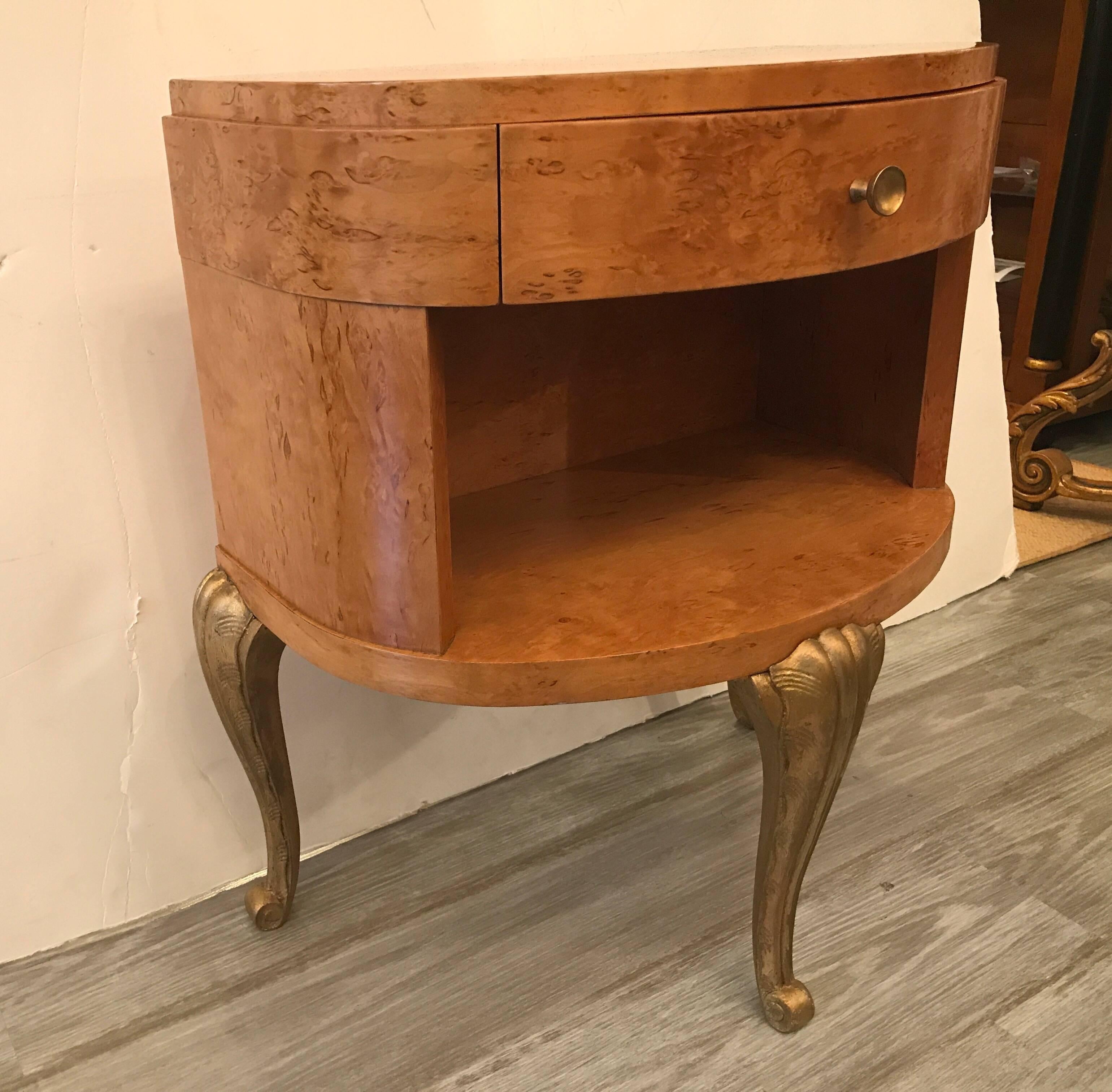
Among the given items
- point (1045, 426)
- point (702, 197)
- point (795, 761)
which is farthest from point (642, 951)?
point (1045, 426)

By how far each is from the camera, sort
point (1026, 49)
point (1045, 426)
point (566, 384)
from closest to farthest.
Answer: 1. point (566, 384)
2. point (1045, 426)
3. point (1026, 49)

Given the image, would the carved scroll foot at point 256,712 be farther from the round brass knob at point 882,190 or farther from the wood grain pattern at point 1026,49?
the wood grain pattern at point 1026,49

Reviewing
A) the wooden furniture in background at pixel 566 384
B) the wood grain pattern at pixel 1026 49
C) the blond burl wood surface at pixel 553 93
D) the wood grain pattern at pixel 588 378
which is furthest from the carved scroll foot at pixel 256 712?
the wood grain pattern at pixel 1026 49

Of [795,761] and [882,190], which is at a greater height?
[882,190]

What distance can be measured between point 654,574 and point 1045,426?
152 cm

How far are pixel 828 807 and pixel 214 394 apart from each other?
1.84 feet

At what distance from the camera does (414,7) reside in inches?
37.9

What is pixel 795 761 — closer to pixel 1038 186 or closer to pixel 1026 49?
pixel 1038 186

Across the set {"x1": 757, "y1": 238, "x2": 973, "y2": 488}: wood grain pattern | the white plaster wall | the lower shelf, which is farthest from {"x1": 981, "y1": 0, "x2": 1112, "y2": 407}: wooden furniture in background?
the lower shelf

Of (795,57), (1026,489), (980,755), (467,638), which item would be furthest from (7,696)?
(1026,489)

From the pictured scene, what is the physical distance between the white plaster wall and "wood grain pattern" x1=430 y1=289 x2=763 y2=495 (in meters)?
0.24

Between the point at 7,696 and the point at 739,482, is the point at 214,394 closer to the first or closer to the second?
the point at 7,696

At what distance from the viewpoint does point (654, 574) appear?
0.82 meters

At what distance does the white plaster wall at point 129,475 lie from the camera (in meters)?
0.85
